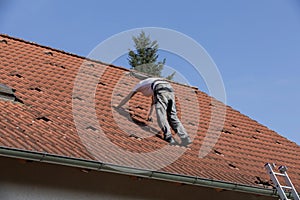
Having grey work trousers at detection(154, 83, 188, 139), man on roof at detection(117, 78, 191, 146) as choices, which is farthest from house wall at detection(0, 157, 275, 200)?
grey work trousers at detection(154, 83, 188, 139)

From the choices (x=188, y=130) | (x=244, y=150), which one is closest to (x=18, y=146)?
(x=188, y=130)

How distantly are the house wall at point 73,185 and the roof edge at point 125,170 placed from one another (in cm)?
26

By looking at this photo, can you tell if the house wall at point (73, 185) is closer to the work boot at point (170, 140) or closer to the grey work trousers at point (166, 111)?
the work boot at point (170, 140)

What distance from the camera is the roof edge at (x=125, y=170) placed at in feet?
16.3

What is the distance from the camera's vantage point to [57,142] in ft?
18.7

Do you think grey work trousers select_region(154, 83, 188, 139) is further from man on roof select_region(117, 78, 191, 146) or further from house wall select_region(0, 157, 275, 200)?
house wall select_region(0, 157, 275, 200)

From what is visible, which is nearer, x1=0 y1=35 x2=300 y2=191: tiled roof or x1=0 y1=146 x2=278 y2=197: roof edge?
x1=0 y1=146 x2=278 y2=197: roof edge

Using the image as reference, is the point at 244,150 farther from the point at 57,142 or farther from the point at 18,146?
the point at 18,146

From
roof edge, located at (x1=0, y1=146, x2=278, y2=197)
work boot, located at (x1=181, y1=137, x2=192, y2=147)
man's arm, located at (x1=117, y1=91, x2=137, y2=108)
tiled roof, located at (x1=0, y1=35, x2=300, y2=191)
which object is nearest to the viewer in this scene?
roof edge, located at (x1=0, y1=146, x2=278, y2=197)

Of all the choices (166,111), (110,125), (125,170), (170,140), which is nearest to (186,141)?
(170,140)

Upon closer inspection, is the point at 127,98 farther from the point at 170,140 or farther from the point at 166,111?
the point at 170,140

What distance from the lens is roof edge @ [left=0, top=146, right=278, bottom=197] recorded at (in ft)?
16.3

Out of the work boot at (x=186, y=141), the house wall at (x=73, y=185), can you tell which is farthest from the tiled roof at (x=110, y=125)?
the house wall at (x=73, y=185)

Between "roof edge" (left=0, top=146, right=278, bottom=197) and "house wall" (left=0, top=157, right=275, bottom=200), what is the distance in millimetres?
264
